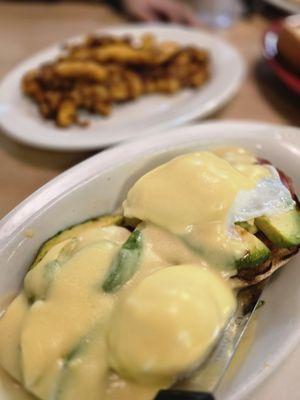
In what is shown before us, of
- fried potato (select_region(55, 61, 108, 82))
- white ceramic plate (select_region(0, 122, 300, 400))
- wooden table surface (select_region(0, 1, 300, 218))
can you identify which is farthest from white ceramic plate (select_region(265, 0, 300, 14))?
white ceramic plate (select_region(0, 122, 300, 400))

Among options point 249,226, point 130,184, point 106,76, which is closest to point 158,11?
point 106,76

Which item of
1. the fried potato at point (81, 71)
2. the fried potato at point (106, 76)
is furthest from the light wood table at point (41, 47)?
the fried potato at point (81, 71)

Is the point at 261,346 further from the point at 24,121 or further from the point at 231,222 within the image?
the point at 24,121

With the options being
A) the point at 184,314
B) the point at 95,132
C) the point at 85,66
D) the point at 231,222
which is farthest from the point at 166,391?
the point at 85,66

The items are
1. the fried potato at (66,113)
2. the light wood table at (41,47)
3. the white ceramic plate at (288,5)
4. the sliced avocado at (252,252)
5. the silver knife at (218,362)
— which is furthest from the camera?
the white ceramic plate at (288,5)

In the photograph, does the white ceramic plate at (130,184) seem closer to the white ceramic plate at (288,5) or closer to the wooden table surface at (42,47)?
the wooden table surface at (42,47)

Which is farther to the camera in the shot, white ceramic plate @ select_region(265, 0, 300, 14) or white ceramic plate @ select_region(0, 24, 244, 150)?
white ceramic plate @ select_region(265, 0, 300, 14)

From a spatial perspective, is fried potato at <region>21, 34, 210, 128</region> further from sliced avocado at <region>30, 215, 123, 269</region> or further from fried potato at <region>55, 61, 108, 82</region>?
sliced avocado at <region>30, 215, 123, 269</region>
